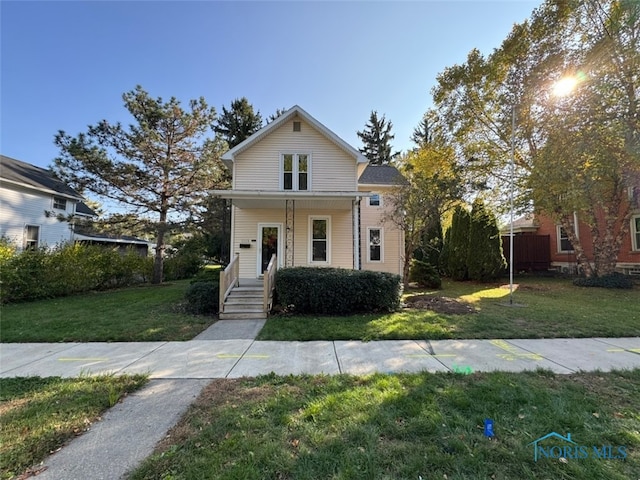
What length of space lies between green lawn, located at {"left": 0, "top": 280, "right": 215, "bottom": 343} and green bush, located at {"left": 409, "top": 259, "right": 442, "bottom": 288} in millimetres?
9926

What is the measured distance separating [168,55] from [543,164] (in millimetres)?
14779

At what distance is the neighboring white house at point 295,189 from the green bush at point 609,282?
10.8 m

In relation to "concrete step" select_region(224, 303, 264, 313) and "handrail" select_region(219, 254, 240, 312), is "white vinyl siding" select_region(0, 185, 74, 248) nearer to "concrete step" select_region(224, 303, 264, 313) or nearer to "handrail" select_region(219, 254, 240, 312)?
"handrail" select_region(219, 254, 240, 312)

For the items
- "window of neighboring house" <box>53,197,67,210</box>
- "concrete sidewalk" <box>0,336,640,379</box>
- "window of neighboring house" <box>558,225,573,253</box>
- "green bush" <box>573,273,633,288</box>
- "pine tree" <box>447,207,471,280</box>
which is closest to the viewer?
"concrete sidewalk" <box>0,336,640,379</box>

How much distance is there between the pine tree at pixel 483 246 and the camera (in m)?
15.2

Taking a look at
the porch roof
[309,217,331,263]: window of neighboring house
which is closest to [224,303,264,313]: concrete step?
the porch roof

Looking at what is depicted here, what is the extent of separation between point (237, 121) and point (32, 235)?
17606 mm

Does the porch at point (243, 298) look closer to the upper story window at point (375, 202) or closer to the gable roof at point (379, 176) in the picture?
the upper story window at point (375, 202)

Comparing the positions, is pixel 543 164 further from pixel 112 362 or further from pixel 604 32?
pixel 112 362

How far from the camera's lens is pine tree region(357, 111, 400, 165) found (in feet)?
115

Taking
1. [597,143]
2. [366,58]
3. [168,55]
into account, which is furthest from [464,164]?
[168,55]

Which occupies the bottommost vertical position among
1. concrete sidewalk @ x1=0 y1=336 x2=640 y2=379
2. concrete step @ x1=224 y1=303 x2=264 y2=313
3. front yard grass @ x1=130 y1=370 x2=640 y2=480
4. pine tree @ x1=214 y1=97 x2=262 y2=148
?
concrete sidewalk @ x1=0 y1=336 x2=640 y2=379

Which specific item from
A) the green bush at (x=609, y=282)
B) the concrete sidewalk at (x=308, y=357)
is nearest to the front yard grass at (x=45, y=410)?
the concrete sidewalk at (x=308, y=357)

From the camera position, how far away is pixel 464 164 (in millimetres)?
15516
